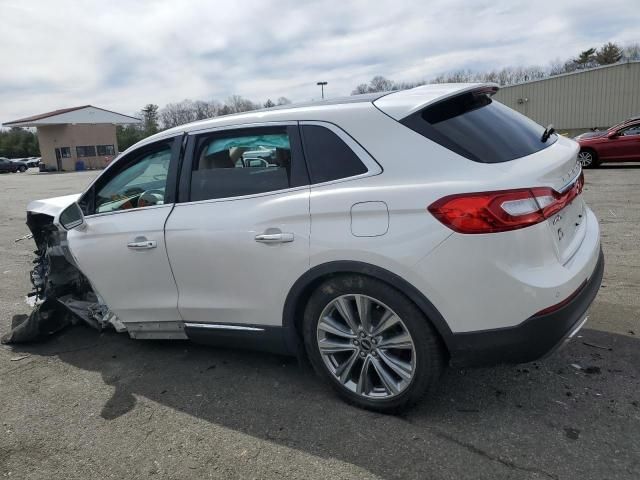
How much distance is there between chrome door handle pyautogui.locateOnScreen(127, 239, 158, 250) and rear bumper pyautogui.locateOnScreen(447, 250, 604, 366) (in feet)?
6.80

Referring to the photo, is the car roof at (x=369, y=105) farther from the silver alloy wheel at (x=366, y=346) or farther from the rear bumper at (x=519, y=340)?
the rear bumper at (x=519, y=340)

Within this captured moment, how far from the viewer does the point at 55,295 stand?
4633mm

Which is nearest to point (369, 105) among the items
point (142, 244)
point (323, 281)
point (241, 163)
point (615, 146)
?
point (241, 163)

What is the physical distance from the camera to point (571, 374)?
328 cm

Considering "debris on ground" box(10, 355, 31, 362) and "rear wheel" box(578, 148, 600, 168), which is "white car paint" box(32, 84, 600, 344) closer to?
"debris on ground" box(10, 355, 31, 362)

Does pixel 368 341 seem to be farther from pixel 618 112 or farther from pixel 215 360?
pixel 618 112

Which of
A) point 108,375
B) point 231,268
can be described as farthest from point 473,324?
point 108,375

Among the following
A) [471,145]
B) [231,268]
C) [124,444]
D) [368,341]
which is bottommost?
[124,444]

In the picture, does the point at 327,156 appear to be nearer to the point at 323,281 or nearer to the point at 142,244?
the point at 323,281

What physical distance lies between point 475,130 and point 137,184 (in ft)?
8.28

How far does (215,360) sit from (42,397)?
118 centimetres

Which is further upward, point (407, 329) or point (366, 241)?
point (366, 241)

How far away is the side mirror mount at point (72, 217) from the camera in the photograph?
400 centimetres

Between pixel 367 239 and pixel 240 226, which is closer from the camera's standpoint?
pixel 367 239
